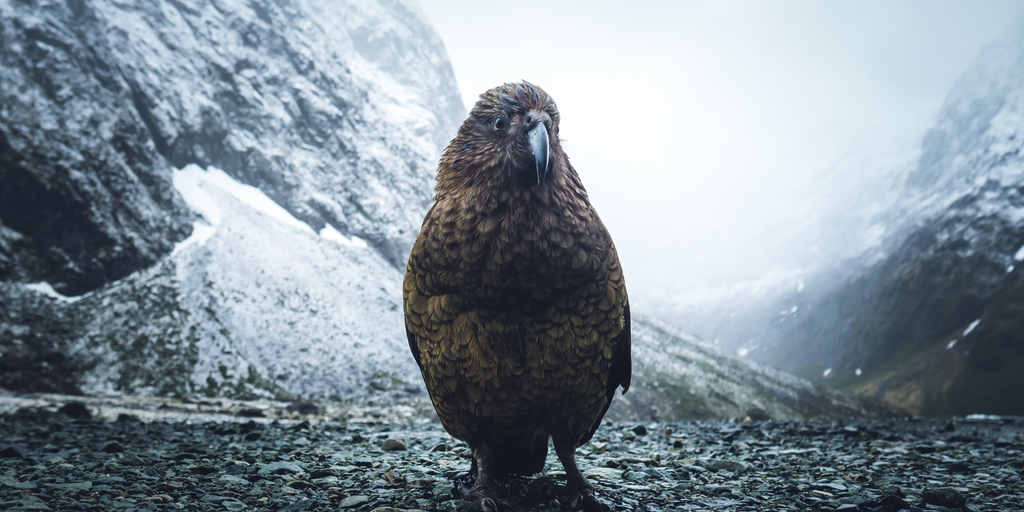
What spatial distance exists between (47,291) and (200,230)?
14948mm

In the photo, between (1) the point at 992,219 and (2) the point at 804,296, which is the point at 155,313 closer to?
(1) the point at 992,219

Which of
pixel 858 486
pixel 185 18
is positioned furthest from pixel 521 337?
pixel 185 18

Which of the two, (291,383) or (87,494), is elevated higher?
(87,494)

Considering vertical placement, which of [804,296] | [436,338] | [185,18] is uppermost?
[804,296]

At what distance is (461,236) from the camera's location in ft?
12.2

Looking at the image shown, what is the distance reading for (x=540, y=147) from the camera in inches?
141

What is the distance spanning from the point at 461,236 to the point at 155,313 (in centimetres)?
4522

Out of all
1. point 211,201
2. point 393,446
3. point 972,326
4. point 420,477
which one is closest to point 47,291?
point 211,201

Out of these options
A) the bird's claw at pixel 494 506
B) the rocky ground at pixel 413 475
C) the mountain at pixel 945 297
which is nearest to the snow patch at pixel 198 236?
the rocky ground at pixel 413 475

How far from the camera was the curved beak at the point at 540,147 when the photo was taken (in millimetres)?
3541

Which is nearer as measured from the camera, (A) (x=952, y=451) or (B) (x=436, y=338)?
(B) (x=436, y=338)

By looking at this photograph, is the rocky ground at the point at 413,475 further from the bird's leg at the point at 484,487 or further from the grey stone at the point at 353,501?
the bird's leg at the point at 484,487

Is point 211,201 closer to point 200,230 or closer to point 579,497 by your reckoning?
point 200,230

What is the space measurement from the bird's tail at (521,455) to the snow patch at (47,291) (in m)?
50.8
